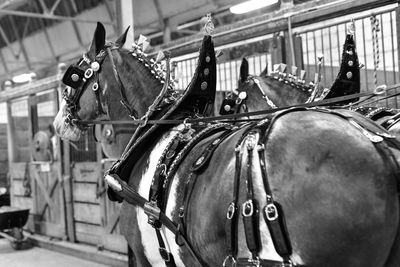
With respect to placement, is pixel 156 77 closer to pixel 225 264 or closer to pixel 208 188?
pixel 208 188

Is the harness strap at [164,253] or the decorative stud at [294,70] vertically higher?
the decorative stud at [294,70]

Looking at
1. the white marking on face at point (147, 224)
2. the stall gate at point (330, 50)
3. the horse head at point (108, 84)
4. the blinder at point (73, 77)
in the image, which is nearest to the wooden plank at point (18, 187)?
the stall gate at point (330, 50)

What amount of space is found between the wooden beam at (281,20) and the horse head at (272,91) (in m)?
0.43

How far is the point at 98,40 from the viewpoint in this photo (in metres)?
2.84

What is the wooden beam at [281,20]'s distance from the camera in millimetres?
3492

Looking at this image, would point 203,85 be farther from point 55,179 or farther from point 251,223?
point 55,179

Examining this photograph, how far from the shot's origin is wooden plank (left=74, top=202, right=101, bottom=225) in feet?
18.6

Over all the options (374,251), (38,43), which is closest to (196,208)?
(374,251)

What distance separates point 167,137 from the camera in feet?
7.90

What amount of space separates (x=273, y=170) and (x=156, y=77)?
132cm

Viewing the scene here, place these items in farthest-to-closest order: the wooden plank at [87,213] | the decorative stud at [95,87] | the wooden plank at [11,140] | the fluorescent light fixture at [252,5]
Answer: the wooden plank at [11,140] → the fluorescent light fixture at [252,5] → the wooden plank at [87,213] → the decorative stud at [95,87]

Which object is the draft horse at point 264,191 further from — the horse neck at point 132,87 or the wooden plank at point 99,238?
the wooden plank at point 99,238

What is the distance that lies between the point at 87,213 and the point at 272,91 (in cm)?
303

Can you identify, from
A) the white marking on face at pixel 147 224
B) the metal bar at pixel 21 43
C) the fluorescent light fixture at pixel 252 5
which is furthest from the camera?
the metal bar at pixel 21 43
